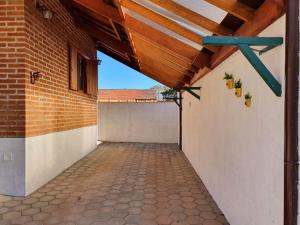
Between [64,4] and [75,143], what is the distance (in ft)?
11.1

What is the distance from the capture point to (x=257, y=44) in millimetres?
1911

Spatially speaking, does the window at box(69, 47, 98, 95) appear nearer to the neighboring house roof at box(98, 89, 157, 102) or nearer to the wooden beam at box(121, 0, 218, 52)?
the wooden beam at box(121, 0, 218, 52)

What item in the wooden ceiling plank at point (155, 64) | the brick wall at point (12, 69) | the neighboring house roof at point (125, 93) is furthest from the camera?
the neighboring house roof at point (125, 93)

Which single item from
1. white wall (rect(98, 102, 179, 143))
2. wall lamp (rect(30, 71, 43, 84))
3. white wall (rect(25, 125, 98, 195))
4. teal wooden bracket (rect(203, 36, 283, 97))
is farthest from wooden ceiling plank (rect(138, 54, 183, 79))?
white wall (rect(98, 102, 179, 143))

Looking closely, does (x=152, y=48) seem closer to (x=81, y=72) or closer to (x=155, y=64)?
(x=155, y=64)

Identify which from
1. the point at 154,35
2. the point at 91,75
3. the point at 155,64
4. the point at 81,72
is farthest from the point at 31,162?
the point at 91,75

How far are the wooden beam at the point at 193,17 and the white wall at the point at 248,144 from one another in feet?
1.07

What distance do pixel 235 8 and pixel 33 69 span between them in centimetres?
348

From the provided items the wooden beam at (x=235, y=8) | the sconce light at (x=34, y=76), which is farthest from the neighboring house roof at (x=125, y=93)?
the wooden beam at (x=235, y=8)

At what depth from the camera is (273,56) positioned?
198 cm

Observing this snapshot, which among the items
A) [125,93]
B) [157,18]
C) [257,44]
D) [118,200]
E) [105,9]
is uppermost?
[125,93]

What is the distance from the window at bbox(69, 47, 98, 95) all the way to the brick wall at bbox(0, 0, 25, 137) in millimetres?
2397

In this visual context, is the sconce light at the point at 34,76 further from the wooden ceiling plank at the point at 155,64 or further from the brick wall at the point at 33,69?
the wooden ceiling plank at the point at 155,64

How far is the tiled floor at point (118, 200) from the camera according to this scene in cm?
343
